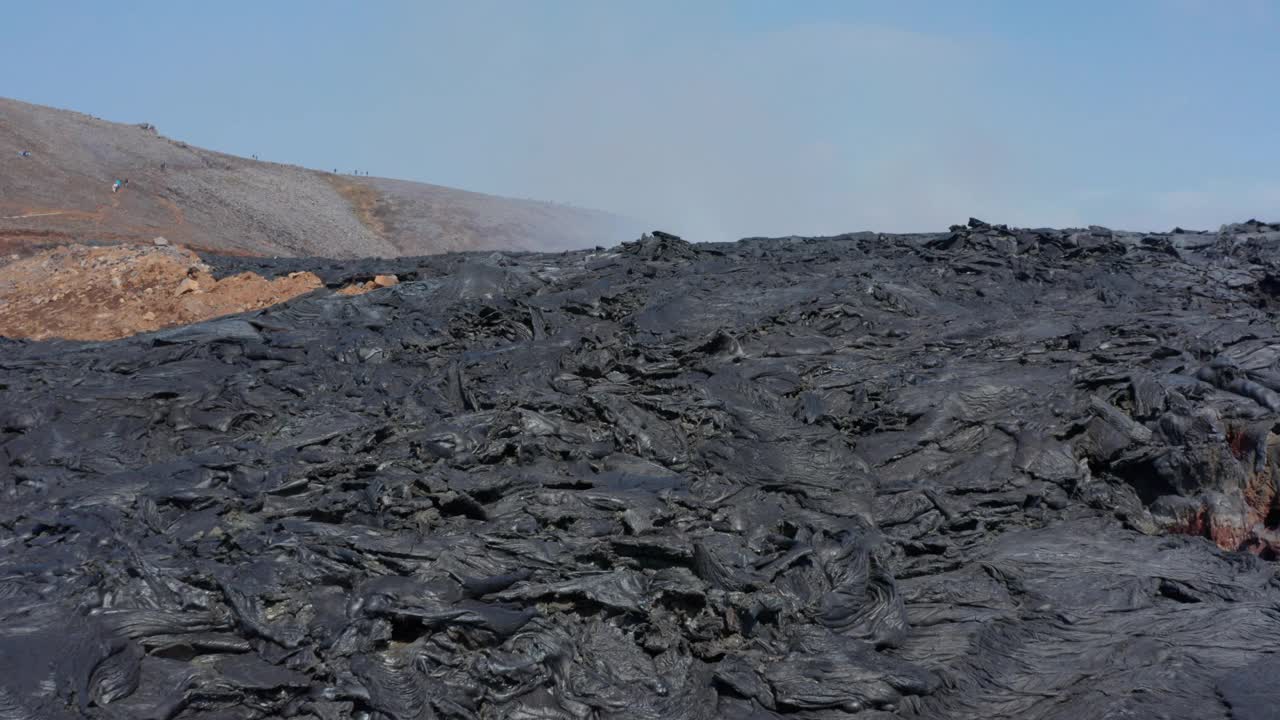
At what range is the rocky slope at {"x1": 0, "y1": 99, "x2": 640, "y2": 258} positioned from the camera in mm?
25686

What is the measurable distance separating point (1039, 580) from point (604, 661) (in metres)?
2.51

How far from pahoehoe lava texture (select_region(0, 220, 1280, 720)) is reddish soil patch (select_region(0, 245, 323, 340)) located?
260cm

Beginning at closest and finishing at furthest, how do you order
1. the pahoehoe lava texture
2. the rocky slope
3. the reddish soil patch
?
the pahoehoe lava texture
the reddish soil patch
the rocky slope

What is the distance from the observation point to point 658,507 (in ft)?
18.9

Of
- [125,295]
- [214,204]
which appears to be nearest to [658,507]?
[125,295]

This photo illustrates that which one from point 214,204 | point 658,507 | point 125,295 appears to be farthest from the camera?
point 214,204

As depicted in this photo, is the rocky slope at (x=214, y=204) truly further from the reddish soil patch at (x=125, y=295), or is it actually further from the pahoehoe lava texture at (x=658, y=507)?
the pahoehoe lava texture at (x=658, y=507)

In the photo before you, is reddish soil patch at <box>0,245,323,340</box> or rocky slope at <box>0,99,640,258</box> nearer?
reddish soil patch at <box>0,245,323,340</box>

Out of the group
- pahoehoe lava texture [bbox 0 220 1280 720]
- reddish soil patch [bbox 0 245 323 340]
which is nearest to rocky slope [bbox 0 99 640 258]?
reddish soil patch [bbox 0 245 323 340]

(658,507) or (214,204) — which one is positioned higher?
(214,204)

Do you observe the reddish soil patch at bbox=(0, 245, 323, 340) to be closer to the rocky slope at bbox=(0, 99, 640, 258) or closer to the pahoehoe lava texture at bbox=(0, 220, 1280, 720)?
the pahoehoe lava texture at bbox=(0, 220, 1280, 720)

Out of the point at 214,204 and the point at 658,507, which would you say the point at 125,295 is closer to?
the point at 658,507

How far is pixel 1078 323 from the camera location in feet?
29.7

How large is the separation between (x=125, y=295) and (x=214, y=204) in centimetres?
2014
